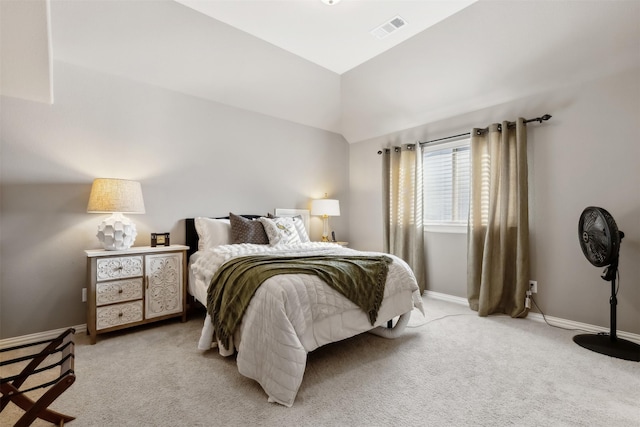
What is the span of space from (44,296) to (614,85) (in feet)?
17.3

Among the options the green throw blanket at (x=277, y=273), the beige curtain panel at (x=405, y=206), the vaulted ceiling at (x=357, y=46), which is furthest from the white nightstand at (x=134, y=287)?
the beige curtain panel at (x=405, y=206)

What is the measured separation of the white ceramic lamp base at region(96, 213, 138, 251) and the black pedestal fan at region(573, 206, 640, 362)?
3.91 meters

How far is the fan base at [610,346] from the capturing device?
2.12 meters

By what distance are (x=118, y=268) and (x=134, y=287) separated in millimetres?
219

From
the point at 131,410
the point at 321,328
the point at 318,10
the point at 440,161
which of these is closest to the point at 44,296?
the point at 131,410

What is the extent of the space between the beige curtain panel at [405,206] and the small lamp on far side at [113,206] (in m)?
3.16

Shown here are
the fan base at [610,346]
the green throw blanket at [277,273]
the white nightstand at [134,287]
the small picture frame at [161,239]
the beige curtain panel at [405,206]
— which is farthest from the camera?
the beige curtain panel at [405,206]

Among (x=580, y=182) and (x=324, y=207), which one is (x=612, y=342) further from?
(x=324, y=207)

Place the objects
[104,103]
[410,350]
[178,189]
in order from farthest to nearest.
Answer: [178,189], [104,103], [410,350]

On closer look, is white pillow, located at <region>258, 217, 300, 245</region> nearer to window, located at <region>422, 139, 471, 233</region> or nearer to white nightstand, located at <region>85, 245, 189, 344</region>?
white nightstand, located at <region>85, 245, 189, 344</region>

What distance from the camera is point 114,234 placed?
253 cm

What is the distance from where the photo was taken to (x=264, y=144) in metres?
4.04

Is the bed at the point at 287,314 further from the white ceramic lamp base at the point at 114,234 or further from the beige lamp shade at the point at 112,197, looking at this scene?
the beige lamp shade at the point at 112,197

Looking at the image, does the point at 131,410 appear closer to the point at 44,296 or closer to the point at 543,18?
the point at 44,296
